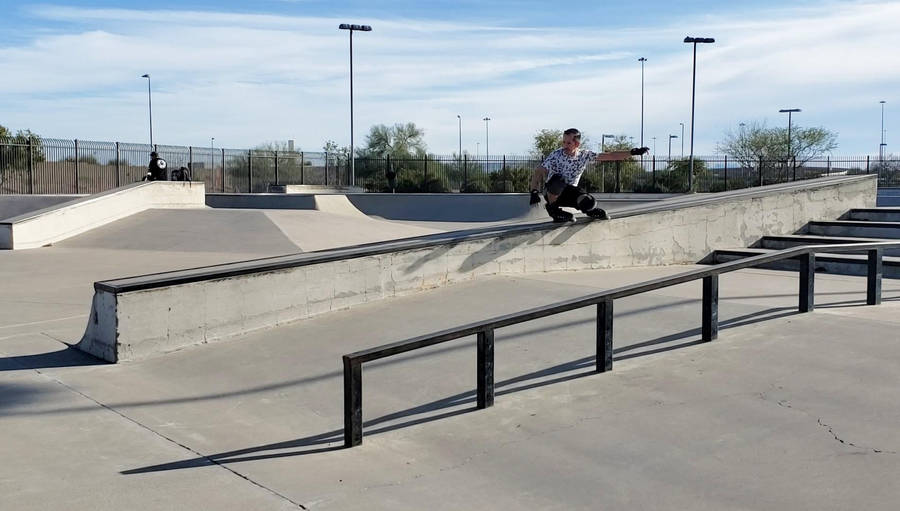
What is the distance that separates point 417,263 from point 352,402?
3920 millimetres

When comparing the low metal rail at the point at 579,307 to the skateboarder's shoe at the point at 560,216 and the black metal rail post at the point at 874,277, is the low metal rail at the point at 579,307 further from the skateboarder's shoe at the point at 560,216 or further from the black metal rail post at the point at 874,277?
the skateboarder's shoe at the point at 560,216

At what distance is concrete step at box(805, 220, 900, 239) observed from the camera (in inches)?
430

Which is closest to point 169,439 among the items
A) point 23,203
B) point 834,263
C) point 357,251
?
point 357,251

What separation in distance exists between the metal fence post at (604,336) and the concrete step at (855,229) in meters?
7.36

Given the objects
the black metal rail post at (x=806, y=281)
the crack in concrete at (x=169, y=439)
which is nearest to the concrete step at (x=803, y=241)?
the black metal rail post at (x=806, y=281)

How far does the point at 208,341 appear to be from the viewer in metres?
6.45

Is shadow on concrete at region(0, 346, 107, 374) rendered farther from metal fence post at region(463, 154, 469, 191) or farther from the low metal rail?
metal fence post at region(463, 154, 469, 191)

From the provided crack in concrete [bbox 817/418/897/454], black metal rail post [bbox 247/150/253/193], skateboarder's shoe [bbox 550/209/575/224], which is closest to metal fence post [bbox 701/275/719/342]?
crack in concrete [bbox 817/418/897/454]

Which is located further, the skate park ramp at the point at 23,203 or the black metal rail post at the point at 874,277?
the skate park ramp at the point at 23,203

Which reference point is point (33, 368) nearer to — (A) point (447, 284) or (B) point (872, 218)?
(A) point (447, 284)

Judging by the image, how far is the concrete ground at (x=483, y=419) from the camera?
3.66 metres

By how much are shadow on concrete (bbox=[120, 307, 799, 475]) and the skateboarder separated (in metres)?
2.74

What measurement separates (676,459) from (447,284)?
4.57 m

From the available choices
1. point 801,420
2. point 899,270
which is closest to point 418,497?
point 801,420
